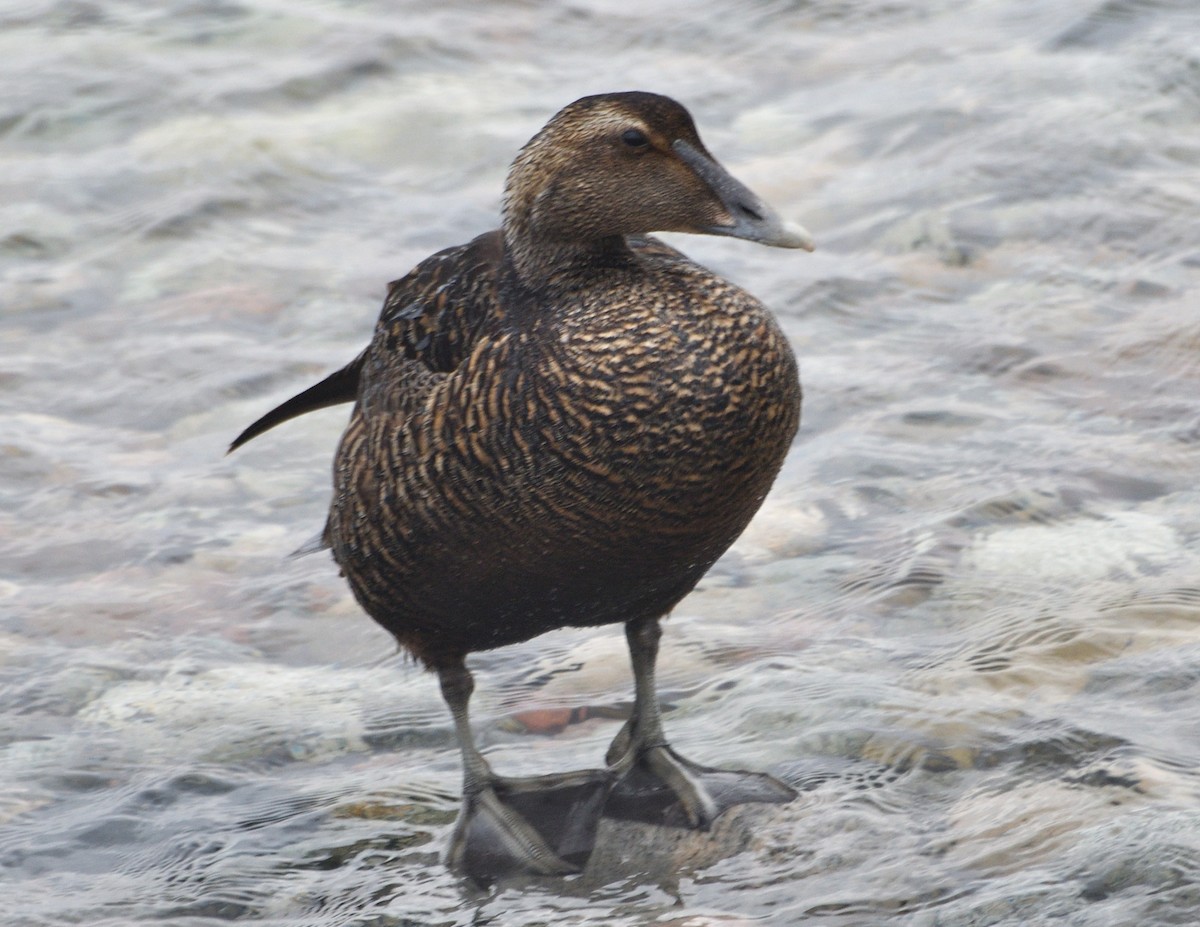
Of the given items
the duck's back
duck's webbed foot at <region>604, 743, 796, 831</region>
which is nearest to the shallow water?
duck's webbed foot at <region>604, 743, 796, 831</region>

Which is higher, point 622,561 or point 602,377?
point 602,377

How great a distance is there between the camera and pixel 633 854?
14.2ft

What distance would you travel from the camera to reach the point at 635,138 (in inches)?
163

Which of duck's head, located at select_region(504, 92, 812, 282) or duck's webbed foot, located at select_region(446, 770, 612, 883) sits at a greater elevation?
duck's head, located at select_region(504, 92, 812, 282)

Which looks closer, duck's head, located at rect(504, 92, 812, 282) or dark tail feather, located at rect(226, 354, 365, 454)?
duck's head, located at rect(504, 92, 812, 282)

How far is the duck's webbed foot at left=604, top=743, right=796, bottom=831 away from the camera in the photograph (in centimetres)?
441

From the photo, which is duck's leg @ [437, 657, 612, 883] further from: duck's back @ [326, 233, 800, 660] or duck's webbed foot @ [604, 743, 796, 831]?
duck's back @ [326, 233, 800, 660]

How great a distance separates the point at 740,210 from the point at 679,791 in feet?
4.56

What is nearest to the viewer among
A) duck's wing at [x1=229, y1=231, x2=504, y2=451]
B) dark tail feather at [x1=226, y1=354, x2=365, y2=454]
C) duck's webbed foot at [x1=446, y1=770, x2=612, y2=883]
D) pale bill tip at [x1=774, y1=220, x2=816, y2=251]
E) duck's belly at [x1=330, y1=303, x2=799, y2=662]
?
duck's belly at [x1=330, y1=303, x2=799, y2=662]

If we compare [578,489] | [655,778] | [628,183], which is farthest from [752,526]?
[578,489]

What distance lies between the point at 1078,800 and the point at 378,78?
21.8 feet

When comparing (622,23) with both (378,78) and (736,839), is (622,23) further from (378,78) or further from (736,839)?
(736,839)

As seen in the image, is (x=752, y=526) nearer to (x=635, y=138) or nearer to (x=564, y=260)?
(x=564, y=260)

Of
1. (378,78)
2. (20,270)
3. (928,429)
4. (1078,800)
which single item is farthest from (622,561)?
(378,78)
